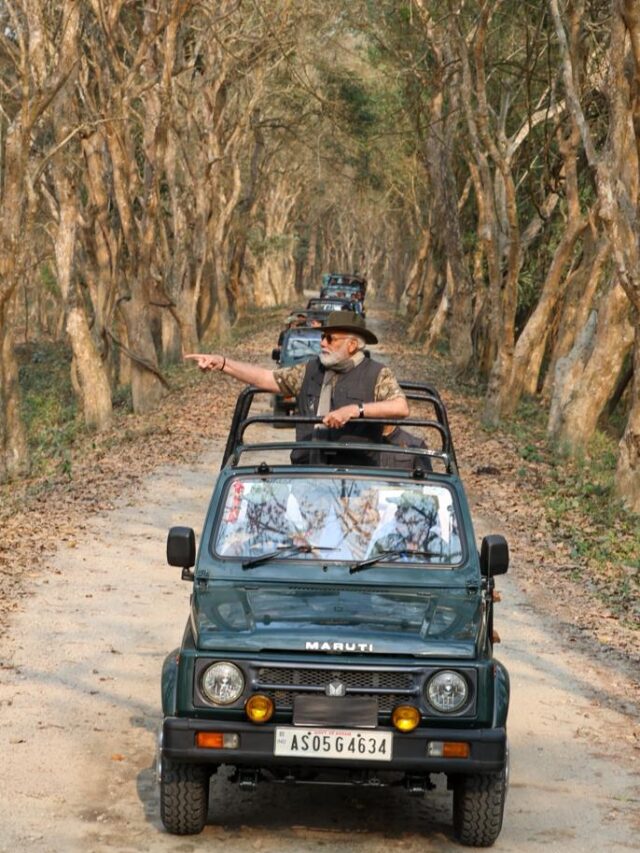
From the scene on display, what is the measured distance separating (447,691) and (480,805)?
54cm

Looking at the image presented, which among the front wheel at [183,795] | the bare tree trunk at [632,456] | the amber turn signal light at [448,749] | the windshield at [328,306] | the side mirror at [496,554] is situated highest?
the side mirror at [496,554]

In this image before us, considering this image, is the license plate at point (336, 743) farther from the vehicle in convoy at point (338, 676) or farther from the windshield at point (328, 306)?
the windshield at point (328, 306)

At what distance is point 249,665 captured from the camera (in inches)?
240

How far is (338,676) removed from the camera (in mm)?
6086

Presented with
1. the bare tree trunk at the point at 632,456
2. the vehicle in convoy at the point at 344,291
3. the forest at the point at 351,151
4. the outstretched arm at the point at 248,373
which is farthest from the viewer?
the vehicle in convoy at the point at 344,291

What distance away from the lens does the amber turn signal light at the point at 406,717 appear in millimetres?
6016

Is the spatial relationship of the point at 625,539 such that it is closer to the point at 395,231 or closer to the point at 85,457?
the point at 85,457

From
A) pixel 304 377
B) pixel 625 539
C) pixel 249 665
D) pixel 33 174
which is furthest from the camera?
pixel 33 174

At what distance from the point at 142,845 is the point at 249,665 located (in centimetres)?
86

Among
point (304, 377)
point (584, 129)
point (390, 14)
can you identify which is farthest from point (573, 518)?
point (390, 14)

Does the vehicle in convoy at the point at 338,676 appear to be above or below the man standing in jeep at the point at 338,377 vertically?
below

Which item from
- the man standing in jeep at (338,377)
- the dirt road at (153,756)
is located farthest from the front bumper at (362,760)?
the man standing in jeep at (338,377)

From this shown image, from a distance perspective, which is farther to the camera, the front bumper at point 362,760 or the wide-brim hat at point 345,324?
the wide-brim hat at point 345,324

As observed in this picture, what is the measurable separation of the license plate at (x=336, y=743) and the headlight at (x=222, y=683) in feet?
0.77
